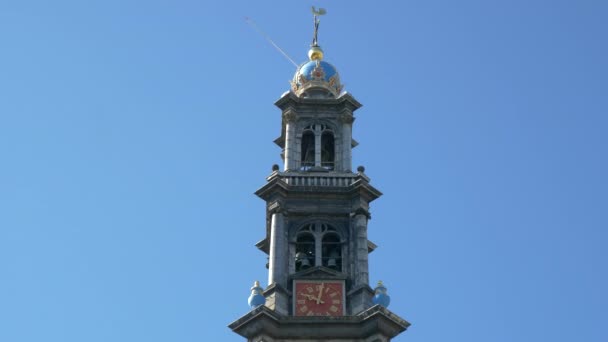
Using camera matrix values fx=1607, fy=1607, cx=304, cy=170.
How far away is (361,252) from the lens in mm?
80438

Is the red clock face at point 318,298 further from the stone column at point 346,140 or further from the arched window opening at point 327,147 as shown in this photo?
the arched window opening at point 327,147

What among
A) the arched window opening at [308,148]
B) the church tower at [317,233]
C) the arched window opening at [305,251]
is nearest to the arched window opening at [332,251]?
the church tower at [317,233]

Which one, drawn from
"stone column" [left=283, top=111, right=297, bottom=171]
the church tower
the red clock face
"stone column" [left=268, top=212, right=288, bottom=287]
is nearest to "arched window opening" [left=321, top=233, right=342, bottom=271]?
the church tower

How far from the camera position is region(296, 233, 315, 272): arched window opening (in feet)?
Result: 266

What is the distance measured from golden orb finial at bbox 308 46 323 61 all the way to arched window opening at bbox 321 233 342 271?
14733mm

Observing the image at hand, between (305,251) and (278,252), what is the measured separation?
2414mm

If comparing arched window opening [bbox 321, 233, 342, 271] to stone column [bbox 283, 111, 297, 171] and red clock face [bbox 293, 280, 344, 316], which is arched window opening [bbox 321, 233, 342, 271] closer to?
red clock face [bbox 293, 280, 344, 316]

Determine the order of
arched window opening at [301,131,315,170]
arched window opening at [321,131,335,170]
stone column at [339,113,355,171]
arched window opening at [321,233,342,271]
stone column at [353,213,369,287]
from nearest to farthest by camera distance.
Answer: stone column at [353,213,369,287] < arched window opening at [321,233,342,271] < stone column at [339,113,355,171] < arched window opening at [301,131,315,170] < arched window opening at [321,131,335,170]

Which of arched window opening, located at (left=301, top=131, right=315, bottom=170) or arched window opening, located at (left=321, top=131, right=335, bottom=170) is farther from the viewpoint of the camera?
arched window opening, located at (left=321, top=131, right=335, bottom=170)

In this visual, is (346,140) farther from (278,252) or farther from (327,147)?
(278,252)

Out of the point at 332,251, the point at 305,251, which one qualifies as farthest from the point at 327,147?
the point at 332,251

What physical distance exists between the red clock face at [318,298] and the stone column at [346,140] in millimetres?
8714

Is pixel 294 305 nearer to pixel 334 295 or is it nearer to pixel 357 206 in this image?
pixel 334 295

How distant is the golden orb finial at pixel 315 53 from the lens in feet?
307
